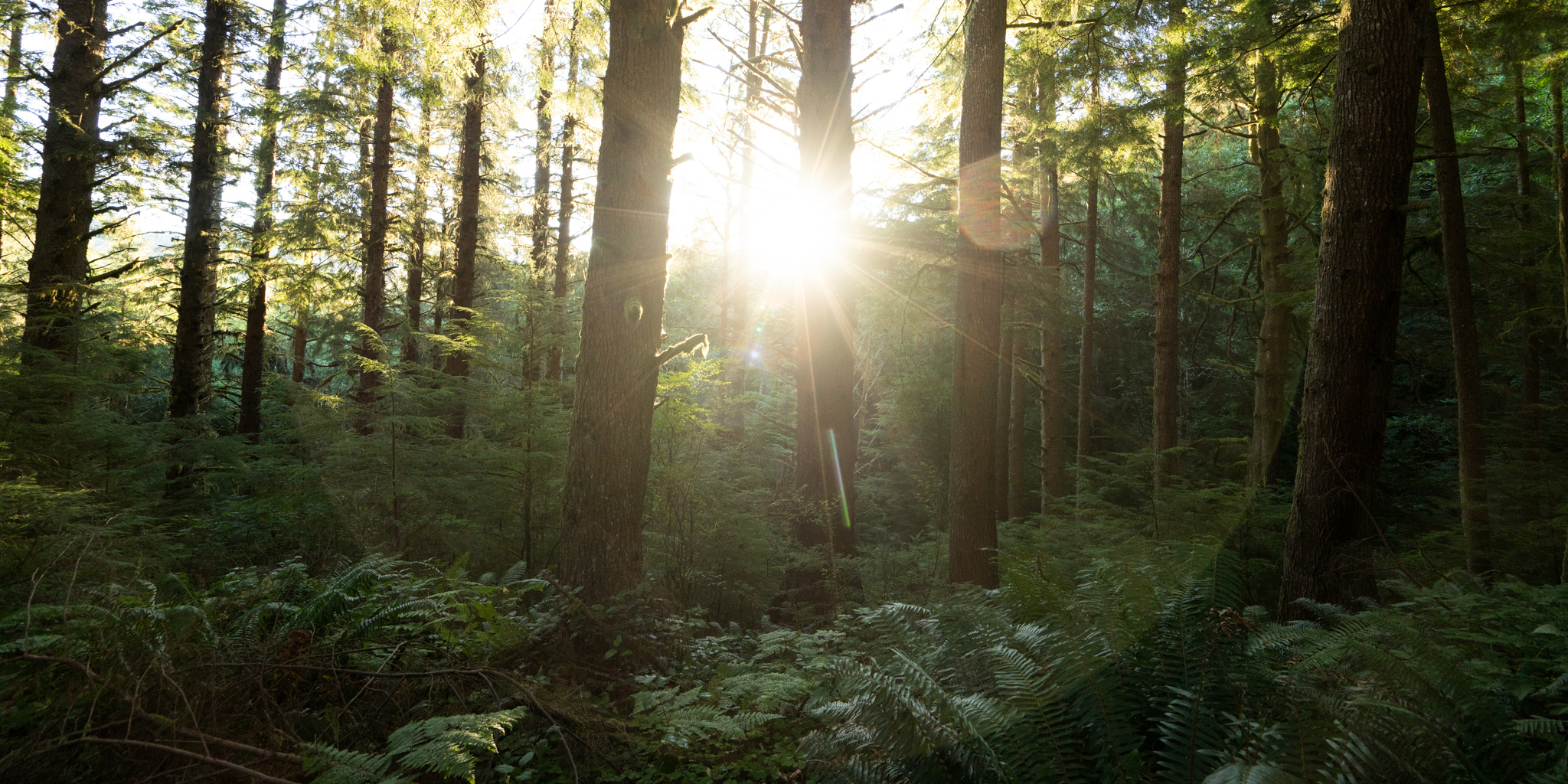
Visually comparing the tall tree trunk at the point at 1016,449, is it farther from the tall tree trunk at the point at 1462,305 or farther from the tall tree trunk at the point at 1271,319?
the tall tree trunk at the point at 1462,305

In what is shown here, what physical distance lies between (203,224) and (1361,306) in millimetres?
14929

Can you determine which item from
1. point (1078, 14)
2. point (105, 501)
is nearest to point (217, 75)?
point (105, 501)

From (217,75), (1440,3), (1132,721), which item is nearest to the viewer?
(1132,721)

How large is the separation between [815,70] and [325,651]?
8102 millimetres

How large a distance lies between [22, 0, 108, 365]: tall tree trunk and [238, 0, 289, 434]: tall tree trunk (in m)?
2.10

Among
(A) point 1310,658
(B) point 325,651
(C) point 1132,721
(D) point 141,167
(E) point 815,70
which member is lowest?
(B) point 325,651

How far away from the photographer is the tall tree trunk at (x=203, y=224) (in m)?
10.6

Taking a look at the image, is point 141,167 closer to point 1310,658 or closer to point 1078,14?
point 1078,14

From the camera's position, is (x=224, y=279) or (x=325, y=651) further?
(x=224, y=279)

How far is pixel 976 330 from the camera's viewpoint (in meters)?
6.94

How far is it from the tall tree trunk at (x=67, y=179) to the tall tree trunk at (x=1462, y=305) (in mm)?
16793

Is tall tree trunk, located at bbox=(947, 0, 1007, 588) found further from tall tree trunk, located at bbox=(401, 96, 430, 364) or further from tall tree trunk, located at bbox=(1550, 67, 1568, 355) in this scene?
tall tree trunk, located at bbox=(401, 96, 430, 364)

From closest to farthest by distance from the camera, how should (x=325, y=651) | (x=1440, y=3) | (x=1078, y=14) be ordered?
(x=325, y=651) → (x=1440, y=3) → (x=1078, y=14)

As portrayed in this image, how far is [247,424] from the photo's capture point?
12609mm
